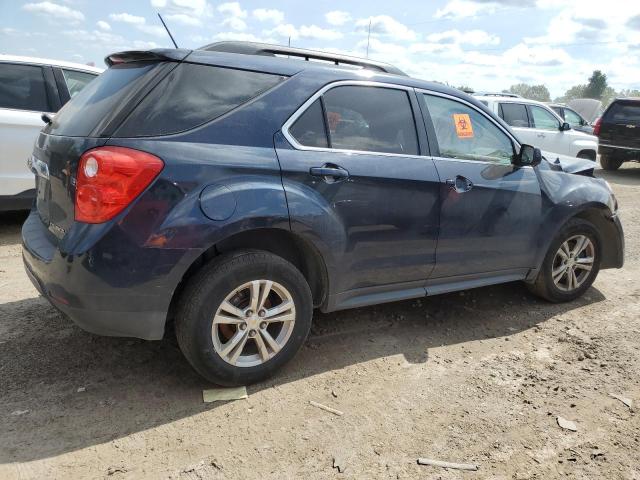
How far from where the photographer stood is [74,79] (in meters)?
5.75

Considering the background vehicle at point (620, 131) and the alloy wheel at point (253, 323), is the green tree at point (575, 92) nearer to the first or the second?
the background vehicle at point (620, 131)

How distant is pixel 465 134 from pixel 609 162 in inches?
487

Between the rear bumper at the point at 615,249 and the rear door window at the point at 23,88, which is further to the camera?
the rear door window at the point at 23,88

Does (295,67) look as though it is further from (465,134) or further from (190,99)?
(465,134)

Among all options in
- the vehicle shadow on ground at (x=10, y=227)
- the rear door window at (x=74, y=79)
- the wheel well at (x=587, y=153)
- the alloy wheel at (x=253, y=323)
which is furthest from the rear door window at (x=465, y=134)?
the wheel well at (x=587, y=153)

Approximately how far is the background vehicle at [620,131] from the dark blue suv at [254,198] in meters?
11.2

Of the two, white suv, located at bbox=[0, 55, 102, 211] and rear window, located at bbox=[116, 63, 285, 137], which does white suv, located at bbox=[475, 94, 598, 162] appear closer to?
white suv, located at bbox=[0, 55, 102, 211]

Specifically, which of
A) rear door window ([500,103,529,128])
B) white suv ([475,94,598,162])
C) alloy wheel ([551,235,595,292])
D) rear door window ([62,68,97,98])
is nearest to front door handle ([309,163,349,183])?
alloy wheel ([551,235,595,292])

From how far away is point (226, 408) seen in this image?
109 inches

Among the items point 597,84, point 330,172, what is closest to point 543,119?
point 330,172

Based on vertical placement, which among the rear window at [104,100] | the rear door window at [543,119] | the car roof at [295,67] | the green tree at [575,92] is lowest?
the green tree at [575,92]

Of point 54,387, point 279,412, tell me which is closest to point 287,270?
point 279,412

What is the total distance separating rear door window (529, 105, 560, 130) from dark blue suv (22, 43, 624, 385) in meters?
7.77

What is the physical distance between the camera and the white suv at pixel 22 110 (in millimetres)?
5203
